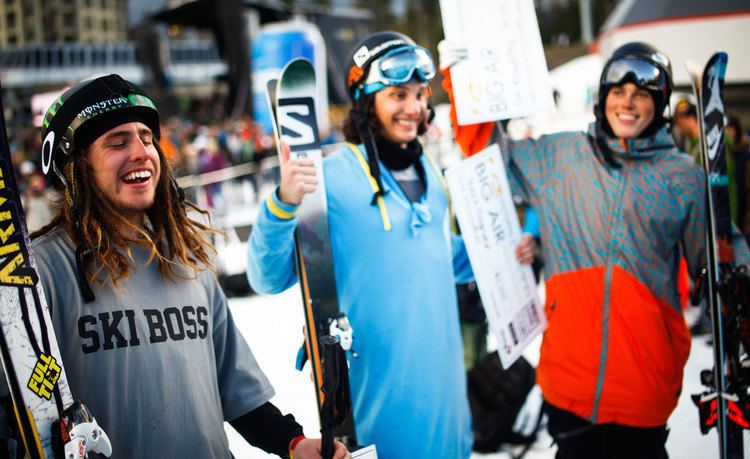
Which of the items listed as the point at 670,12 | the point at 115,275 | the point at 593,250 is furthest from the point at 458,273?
the point at 670,12

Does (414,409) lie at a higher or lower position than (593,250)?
lower

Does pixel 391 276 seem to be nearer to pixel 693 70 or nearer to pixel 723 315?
pixel 723 315

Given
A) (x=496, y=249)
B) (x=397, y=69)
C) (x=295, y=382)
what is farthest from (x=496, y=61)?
(x=295, y=382)

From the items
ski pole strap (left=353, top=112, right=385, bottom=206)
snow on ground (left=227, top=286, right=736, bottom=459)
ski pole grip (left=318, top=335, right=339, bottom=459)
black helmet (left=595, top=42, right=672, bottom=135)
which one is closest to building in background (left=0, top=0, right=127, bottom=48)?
snow on ground (left=227, top=286, right=736, bottom=459)

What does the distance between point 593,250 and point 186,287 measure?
1456mm

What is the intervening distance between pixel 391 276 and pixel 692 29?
1052cm

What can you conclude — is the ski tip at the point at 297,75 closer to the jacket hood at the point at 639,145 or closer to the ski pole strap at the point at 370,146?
the ski pole strap at the point at 370,146

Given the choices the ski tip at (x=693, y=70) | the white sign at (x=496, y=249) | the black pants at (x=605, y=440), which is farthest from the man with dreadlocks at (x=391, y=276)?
the ski tip at (x=693, y=70)

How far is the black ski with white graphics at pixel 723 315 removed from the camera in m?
2.06

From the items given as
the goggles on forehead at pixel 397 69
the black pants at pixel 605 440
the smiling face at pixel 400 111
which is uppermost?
the goggles on forehead at pixel 397 69

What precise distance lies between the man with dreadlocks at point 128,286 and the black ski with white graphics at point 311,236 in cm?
32

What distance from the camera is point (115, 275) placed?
1.32 m

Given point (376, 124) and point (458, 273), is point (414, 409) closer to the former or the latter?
point (458, 273)

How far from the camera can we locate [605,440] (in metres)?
2.14
